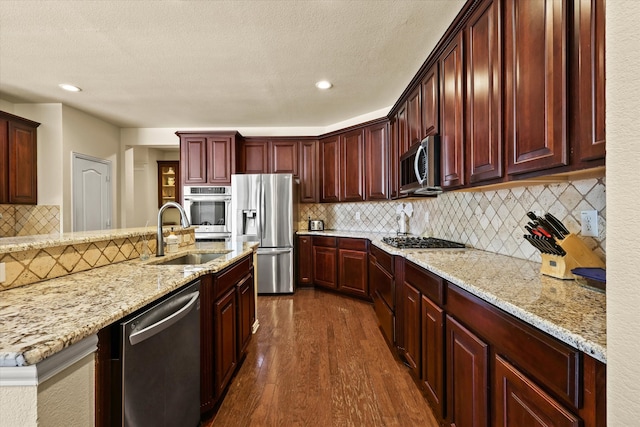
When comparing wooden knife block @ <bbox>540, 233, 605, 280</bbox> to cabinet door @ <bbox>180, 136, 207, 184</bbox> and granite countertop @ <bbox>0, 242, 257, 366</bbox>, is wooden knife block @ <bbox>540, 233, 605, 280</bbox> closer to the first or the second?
granite countertop @ <bbox>0, 242, 257, 366</bbox>

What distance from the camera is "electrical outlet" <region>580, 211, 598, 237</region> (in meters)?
1.32

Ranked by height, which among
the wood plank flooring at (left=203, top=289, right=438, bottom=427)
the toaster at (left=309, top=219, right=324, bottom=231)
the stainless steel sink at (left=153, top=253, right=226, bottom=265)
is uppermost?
the toaster at (left=309, top=219, right=324, bottom=231)

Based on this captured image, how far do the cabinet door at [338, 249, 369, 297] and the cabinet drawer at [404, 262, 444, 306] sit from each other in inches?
67.1

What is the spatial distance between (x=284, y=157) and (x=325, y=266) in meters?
1.80

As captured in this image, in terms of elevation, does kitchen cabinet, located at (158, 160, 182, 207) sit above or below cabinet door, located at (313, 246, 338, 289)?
above

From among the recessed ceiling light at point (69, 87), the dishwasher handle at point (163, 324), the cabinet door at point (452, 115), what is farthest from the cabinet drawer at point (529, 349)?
the recessed ceiling light at point (69, 87)

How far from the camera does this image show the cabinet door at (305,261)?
4.41m

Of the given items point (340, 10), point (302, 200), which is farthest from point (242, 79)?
point (302, 200)

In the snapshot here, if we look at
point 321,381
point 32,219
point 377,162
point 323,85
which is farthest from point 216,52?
point 32,219

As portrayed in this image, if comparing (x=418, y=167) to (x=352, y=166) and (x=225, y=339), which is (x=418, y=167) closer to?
(x=352, y=166)

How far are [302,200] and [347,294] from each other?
1.60 metres

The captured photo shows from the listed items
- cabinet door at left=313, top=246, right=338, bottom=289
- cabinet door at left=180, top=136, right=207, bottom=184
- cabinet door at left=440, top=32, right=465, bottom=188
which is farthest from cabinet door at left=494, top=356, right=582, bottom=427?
cabinet door at left=180, top=136, right=207, bottom=184

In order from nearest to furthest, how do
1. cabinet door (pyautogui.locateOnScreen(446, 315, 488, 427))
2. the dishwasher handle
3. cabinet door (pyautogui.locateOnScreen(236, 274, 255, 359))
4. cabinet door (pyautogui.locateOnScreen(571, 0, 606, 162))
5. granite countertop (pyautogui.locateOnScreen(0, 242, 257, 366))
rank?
1. granite countertop (pyautogui.locateOnScreen(0, 242, 257, 366))
2. cabinet door (pyautogui.locateOnScreen(571, 0, 606, 162))
3. the dishwasher handle
4. cabinet door (pyautogui.locateOnScreen(446, 315, 488, 427))
5. cabinet door (pyautogui.locateOnScreen(236, 274, 255, 359))

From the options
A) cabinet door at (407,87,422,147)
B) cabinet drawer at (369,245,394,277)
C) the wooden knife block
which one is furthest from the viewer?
cabinet door at (407,87,422,147)
